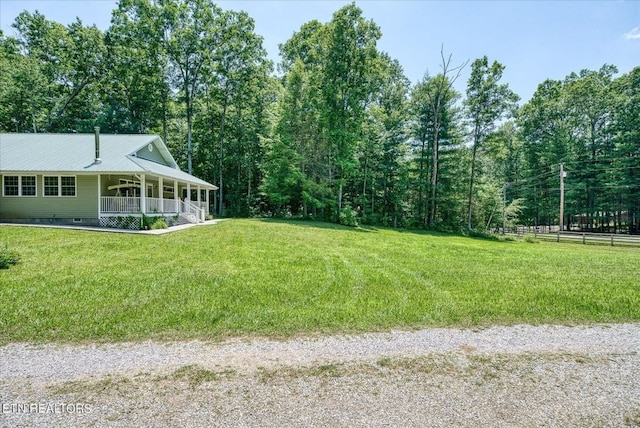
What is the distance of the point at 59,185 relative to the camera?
15.0 m

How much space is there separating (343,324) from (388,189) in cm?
2789

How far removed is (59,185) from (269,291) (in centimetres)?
1481

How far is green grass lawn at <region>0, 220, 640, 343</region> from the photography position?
14.9ft

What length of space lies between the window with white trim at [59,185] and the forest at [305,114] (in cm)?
1324

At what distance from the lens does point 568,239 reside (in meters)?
22.1

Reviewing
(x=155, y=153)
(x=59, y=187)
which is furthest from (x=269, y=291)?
(x=155, y=153)

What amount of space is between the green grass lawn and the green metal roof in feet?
16.1

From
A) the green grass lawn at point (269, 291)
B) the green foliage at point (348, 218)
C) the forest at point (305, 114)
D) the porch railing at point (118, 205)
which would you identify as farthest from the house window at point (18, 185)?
the green foliage at point (348, 218)

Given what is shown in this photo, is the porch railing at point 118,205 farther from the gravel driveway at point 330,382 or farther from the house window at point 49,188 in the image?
the gravel driveway at point 330,382

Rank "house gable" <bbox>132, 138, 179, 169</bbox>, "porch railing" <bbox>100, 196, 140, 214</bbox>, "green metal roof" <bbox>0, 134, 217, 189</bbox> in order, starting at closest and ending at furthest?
Answer: "green metal roof" <bbox>0, 134, 217, 189</bbox> → "porch railing" <bbox>100, 196, 140, 214</bbox> → "house gable" <bbox>132, 138, 179, 169</bbox>

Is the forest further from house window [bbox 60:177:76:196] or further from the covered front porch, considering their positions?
house window [bbox 60:177:76:196]

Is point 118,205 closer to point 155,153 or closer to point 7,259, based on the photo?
point 155,153

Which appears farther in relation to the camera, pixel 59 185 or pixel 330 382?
pixel 59 185

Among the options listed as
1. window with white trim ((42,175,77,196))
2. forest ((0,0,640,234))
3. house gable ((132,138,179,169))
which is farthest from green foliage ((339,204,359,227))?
window with white trim ((42,175,77,196))
